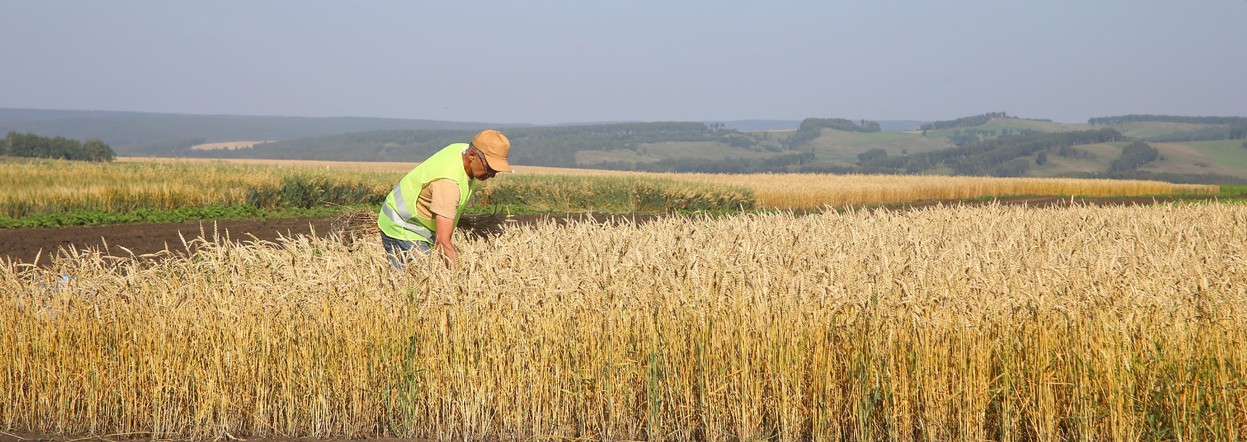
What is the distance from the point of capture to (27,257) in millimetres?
14227

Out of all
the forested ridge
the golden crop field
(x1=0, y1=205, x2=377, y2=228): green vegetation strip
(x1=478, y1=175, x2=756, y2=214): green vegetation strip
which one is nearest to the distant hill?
the forested ridge

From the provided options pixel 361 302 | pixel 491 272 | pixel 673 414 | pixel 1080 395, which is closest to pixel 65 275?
pixel 361 302

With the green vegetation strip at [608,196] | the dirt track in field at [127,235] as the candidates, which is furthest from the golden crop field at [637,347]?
the green vegetation strip at [608,196]

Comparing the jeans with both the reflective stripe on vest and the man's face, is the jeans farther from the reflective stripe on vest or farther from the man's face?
the man's face

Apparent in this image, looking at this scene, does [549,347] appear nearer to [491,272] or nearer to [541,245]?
[491,272]

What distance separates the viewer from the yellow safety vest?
19.8ft

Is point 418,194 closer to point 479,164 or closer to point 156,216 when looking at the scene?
point 479,164

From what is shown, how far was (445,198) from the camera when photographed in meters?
5.94

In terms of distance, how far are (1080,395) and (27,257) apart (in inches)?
555

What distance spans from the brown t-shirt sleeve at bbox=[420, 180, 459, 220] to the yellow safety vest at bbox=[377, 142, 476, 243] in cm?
4

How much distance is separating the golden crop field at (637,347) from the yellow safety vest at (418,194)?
31 cm

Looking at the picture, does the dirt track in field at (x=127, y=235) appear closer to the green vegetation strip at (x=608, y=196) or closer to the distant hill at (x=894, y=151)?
the green vegetation strip at (x=608, y=196)

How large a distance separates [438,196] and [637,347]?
1.58 meters

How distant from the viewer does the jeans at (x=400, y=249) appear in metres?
6.08
